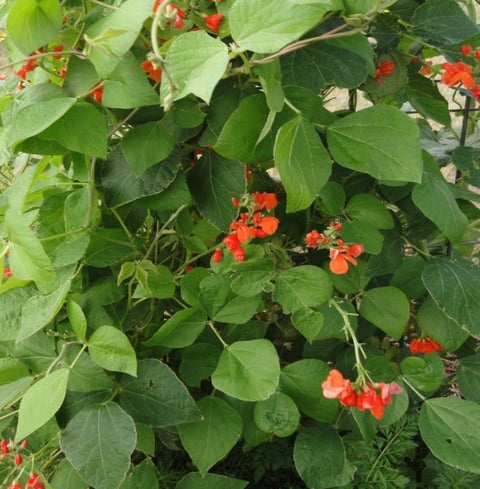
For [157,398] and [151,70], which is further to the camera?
[157,398]

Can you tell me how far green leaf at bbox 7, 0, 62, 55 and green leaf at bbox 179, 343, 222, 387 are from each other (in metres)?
0.43

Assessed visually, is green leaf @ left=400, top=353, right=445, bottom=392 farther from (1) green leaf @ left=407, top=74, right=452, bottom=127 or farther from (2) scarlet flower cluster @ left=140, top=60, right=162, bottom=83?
(2) scarlet flower cluster @ left=140, top=60, right=162, bottom=83

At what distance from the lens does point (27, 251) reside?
61 centimetres

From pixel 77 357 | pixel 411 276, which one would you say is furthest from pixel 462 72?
pixel 77 357

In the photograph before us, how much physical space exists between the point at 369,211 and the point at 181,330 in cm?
29

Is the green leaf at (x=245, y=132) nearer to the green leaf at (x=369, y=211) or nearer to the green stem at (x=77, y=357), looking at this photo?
the green leaf at (x=369, y=211)

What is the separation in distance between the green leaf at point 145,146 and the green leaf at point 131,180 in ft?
0.10

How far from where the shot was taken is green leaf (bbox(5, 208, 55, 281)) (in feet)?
1.96

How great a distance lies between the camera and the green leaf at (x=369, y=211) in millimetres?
813

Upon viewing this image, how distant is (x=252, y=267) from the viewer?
75 cm

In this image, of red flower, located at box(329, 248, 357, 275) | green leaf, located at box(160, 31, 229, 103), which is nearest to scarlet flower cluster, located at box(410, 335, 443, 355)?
red flower, located at box(329, 248, 357, 275)

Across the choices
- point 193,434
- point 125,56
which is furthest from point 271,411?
point 125,56

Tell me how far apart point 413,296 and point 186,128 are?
1.36ft

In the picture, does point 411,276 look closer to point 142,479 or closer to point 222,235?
point 222,235
